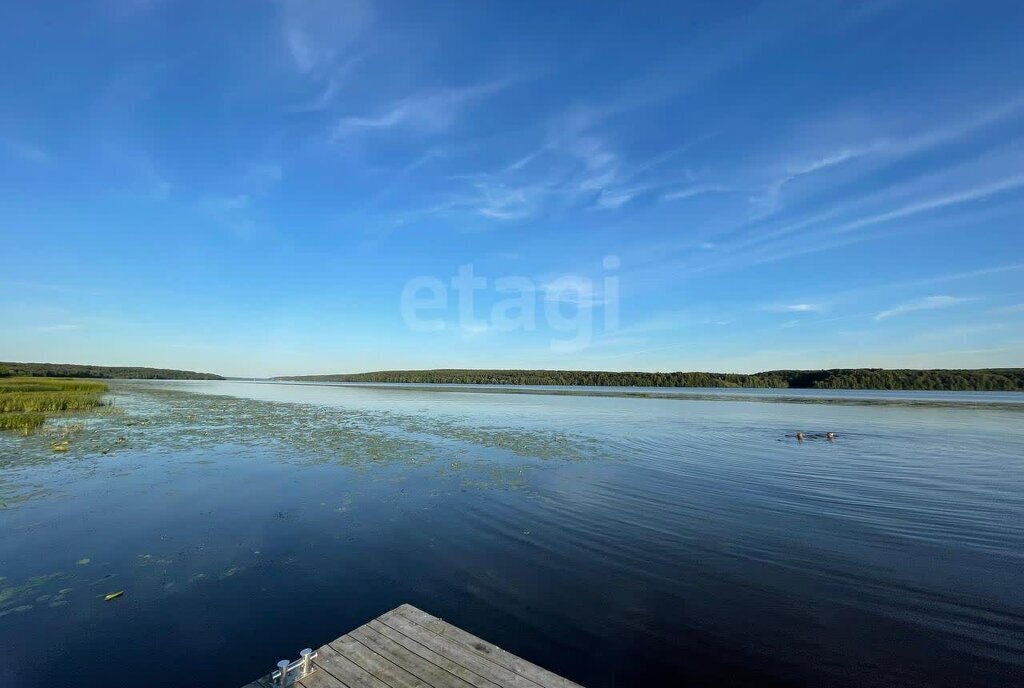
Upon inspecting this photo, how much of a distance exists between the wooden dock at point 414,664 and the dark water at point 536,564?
100 centimetres

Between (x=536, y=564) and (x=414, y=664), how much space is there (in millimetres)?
3811

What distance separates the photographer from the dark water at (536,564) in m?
5.51

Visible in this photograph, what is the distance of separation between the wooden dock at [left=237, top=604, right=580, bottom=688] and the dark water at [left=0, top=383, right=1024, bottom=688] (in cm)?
100

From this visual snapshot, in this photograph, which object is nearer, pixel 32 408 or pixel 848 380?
pixel 32 408

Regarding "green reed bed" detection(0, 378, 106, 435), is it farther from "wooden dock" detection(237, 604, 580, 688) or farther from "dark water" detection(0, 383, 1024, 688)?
"wooden dock" detection(237, 604, 580, 688)

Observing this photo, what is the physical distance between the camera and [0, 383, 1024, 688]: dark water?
18.1 ft

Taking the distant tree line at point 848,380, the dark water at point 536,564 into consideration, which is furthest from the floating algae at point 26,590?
the distant tree line at point 848,380

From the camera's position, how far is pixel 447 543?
9094 mm

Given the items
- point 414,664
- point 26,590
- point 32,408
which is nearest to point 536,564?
point 414,664

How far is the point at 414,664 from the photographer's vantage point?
4621mm

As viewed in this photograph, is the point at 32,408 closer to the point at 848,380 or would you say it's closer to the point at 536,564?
the point at 536,564

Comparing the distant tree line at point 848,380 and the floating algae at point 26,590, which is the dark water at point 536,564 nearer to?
the floating algae at point 26,590

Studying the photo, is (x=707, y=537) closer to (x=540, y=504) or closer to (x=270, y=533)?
(x=540, y=504)

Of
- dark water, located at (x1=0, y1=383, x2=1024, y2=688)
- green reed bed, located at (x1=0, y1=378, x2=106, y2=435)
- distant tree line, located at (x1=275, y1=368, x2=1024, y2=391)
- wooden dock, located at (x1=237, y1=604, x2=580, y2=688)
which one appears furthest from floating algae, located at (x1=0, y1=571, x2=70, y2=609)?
distant tree line, located at (x1=275, y1=368, x2=1024, y2=391)
